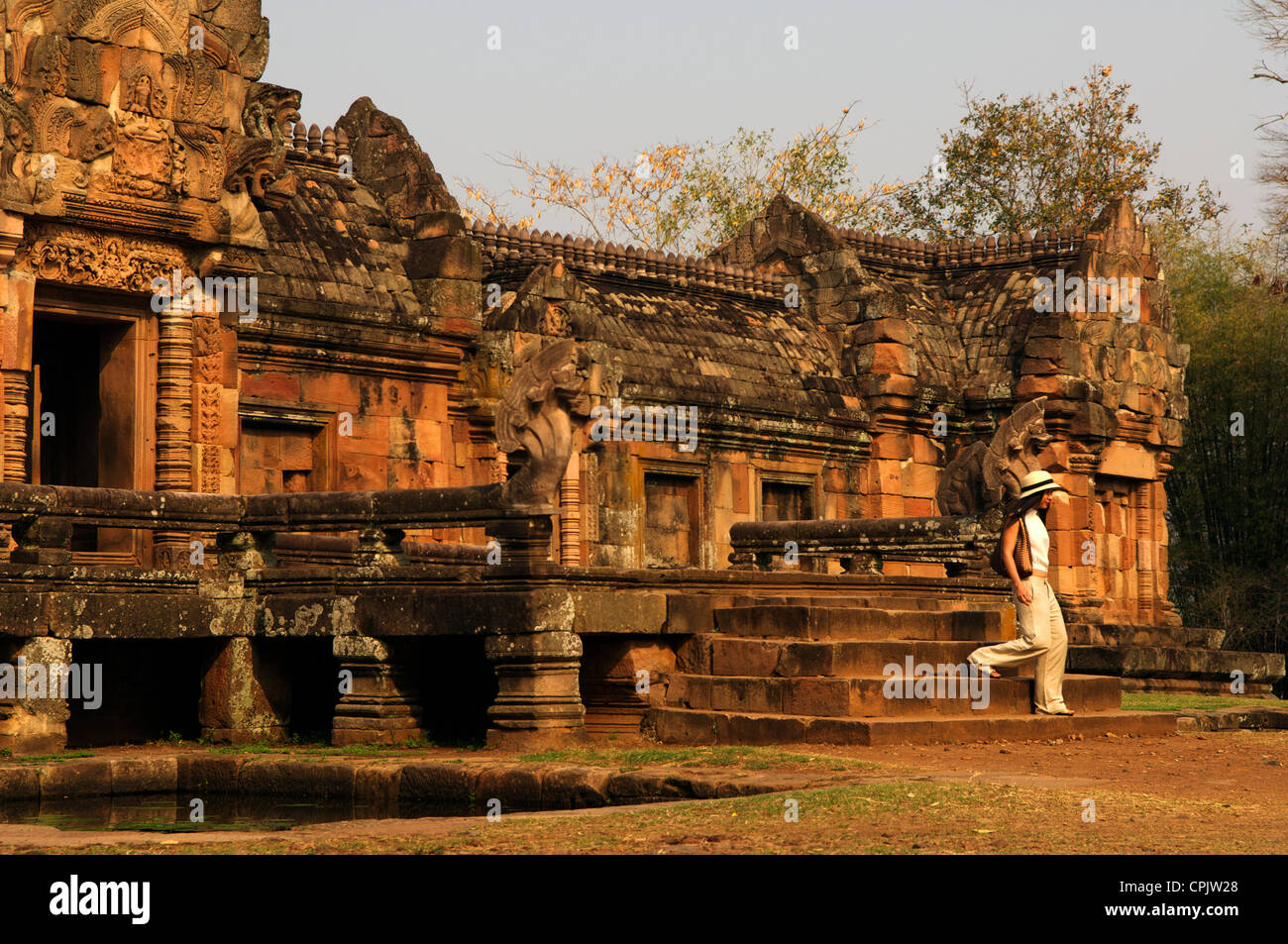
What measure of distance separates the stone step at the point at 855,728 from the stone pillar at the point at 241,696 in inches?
108

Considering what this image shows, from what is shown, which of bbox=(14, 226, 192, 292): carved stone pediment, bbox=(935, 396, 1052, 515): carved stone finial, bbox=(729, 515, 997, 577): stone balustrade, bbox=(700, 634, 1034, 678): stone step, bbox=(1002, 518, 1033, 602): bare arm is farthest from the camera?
bbox=(729, 515, 997, 577): stone balustrade

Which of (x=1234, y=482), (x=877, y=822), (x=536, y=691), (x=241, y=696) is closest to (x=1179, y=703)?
(x=536, y=691)

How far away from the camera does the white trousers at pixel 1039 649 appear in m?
13.3

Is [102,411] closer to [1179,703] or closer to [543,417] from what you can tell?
[543,417]

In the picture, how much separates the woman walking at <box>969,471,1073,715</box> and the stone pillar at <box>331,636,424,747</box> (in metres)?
4.09

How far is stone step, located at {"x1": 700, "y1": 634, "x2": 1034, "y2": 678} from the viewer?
12758 millimetres

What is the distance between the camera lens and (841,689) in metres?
12.4

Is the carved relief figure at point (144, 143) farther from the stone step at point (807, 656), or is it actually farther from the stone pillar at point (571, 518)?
the stone pillar at point (571, 518)

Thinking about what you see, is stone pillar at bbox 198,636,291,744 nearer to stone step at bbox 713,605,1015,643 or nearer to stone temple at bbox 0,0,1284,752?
stone temple at bbox 0,0,1284,752

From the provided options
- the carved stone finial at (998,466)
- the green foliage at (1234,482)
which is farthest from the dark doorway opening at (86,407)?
the green foliage at (1234,482)

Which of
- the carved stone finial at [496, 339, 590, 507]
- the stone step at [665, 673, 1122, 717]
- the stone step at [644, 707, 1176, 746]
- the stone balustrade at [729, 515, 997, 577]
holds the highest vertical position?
the carved stone finial at [496, 339, 590, 507]

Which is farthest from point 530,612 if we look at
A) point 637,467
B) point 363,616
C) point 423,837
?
point 637,467

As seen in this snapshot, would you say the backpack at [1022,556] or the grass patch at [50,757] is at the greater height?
the backpack at [1022,556]

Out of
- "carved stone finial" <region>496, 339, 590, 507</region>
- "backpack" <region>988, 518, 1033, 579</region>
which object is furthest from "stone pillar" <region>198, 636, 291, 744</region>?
"backpack" <region>988, 518, 1033, 579</region>
